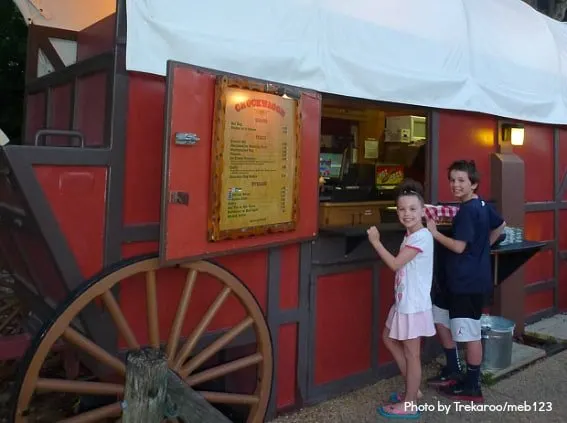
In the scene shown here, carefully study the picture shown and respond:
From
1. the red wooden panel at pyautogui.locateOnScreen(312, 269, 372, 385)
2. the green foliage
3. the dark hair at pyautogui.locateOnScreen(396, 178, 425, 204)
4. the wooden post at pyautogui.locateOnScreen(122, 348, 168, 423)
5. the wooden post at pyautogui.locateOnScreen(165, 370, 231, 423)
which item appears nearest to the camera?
the wooden post at pyautogui.locateOnScreen(122, 348, 168, 423)

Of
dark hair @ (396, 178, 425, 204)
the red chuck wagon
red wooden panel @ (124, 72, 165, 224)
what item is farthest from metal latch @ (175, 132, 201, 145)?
dark hair @ (396, 178, 425, 204)

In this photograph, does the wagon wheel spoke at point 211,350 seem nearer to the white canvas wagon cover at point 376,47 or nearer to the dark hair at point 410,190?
the dark hair at point 410,190

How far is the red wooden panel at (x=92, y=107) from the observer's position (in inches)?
110

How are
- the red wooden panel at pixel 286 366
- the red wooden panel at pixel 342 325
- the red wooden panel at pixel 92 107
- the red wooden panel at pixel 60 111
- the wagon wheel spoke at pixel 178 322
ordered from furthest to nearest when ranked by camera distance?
the red wooden panel at pixel 342 325 → the red wooden panel at pixel 286 366 → the red wooden panel at pixel 60 111 → the red wooden panel at pixel 92 107 → the wagon wheel spoke at pixel 178 322

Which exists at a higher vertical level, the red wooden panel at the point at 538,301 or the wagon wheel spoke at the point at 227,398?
the red wooden panel at the point at 538,301

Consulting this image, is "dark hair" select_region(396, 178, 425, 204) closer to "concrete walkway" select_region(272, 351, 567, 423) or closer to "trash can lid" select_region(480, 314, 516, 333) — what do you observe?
"concrete walkway" select_region(272, 351, 567, 423)

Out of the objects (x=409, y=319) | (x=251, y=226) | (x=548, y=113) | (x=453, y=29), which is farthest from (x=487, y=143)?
(x=251, y=226)

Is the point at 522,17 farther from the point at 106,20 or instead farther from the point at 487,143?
the point at 106,20

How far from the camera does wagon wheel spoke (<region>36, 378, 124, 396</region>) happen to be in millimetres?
2232

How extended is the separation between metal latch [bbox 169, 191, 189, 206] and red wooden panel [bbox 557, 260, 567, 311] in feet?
17.4

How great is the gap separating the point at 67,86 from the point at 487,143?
3.78m

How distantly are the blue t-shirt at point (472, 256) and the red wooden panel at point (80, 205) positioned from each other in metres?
2.27

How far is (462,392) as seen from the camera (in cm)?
377

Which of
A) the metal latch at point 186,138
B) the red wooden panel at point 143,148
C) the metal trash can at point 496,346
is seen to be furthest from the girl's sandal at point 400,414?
the metal latch at point 186,138
